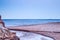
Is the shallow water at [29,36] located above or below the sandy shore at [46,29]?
below

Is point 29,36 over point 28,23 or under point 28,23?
under

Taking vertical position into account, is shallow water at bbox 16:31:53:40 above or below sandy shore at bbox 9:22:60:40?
below

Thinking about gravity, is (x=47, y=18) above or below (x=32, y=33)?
above

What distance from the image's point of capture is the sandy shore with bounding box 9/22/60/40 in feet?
4.90

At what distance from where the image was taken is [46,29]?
1.52m

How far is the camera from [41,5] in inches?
60.7

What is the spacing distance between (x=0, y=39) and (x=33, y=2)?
20.6 inches

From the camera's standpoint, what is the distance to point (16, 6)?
1.53 meters

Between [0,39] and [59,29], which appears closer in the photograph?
[0,39]

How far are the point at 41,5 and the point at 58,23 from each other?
0.87 feet

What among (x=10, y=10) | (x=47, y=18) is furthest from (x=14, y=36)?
(x=47, y=18)

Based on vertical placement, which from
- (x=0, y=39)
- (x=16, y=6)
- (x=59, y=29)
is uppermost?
(x=16, y=6)

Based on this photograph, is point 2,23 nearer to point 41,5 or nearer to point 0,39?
point 0,39

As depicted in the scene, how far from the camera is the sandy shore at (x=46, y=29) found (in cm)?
149
